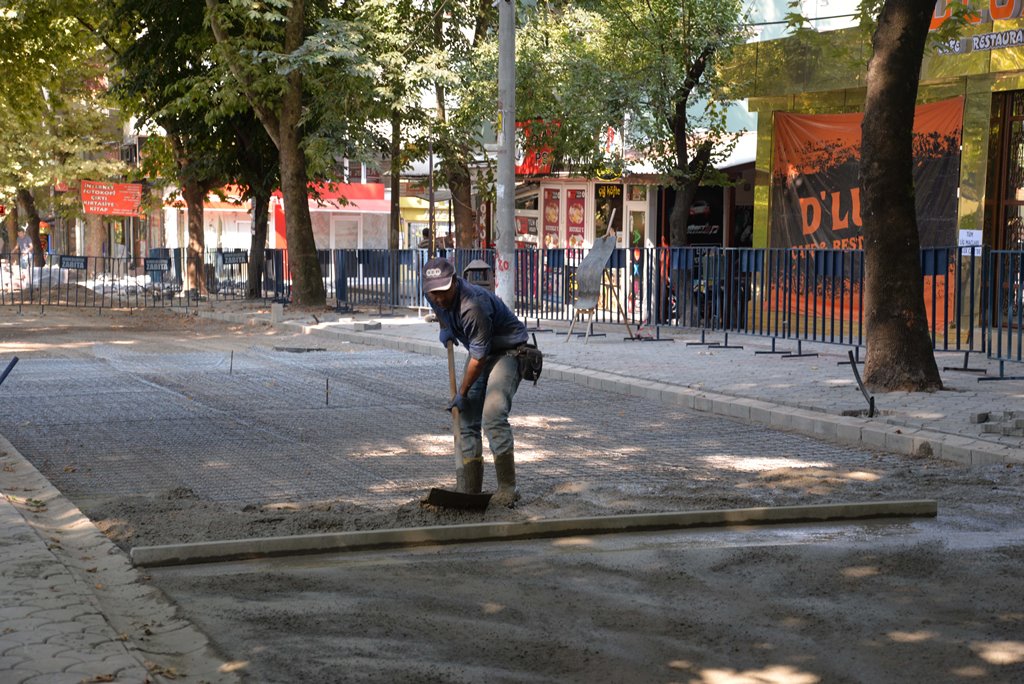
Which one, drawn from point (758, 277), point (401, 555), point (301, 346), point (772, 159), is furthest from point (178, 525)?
point (772, 159)

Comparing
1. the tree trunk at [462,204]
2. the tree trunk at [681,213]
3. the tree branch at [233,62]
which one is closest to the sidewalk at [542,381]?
the tree trunk at [681,213]

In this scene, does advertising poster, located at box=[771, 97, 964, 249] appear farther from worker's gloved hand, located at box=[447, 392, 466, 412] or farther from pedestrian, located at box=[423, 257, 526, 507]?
worker's gloved hand, located at box=[447, 392, 466, 412]

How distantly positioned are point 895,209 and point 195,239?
27453 millimetres

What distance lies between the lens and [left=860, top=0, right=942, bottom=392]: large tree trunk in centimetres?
1277

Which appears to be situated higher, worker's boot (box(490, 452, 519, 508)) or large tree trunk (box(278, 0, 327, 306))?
large tree trunk (box(278, 0, 327, 306))

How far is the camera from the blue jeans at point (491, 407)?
25.7ft

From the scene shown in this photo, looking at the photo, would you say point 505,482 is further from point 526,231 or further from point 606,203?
point 526,231

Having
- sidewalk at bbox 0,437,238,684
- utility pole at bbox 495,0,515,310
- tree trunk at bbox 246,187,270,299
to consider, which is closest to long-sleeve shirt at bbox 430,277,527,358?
sidewalk at bbox 0,437,238,684

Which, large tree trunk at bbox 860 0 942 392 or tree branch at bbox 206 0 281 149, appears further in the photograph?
tree branch at bbox 206 0 281 149

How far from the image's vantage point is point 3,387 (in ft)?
46.2

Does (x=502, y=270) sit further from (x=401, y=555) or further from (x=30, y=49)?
(x=30, y=49)

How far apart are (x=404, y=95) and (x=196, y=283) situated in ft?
38.6

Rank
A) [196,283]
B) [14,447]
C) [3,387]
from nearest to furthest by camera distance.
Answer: [14,447], [3,387], [196,283]

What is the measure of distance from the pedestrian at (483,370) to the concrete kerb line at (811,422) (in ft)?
12.6
